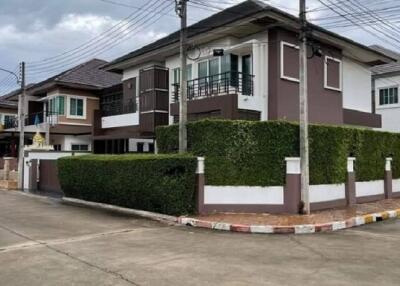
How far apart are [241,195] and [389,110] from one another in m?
21.7

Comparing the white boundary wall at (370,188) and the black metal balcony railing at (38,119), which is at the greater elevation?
the black metal balcony railing at (38,119)

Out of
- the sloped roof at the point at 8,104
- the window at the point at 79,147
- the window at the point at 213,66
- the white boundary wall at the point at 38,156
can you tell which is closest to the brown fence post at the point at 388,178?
the window at the point at 213,66

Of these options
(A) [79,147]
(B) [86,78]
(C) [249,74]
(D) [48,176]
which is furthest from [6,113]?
(C) [249,74]

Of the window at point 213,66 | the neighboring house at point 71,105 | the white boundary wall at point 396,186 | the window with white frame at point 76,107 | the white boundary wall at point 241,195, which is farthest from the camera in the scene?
the window with white frame at point 76,107

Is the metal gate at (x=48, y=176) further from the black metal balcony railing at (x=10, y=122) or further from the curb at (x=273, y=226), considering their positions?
the black metal balcony railing at (x=10, y=122)

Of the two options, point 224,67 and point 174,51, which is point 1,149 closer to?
point 174,51

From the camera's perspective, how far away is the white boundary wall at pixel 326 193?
16.2m

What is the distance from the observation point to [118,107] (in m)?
31.1

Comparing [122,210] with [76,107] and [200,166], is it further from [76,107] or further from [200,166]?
[76,107]

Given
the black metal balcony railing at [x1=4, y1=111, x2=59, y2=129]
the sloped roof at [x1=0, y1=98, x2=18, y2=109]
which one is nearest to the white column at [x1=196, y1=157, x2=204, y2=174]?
the black metal balcony railing at [x1=4, y1=111, x2=59, y2=129]

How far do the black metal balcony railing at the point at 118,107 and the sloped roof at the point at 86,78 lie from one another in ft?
6.87

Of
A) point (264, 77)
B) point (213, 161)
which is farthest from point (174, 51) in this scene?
point (213, 161)

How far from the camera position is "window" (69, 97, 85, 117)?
117 ft

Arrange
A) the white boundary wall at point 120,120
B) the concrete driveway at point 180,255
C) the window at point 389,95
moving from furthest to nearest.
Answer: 1. the window at point 389,95
2. the white boundary wall at point 120,120
3. the concrete driveway at point 180,255
